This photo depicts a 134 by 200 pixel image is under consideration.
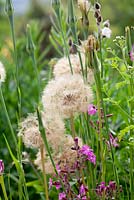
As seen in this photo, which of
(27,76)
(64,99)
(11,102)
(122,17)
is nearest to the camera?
(64,99)

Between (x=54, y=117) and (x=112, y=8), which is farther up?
(x=112, y=8)

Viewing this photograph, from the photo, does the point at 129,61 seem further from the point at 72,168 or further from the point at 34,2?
the point at 34,2

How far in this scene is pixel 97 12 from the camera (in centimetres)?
96

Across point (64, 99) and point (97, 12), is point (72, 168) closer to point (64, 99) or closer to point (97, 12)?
point (64, 99)

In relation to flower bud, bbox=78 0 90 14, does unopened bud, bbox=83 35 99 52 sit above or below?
below

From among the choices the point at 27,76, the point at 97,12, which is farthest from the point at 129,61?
the point at 27,76

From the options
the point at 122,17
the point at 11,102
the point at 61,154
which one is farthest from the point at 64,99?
the point at 122,17

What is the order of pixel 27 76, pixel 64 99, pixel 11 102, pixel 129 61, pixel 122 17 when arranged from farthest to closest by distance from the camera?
pixel 122 17 → pixel 27 76 → pixel 11 102 → pixel 129 61 → pixel 64 99

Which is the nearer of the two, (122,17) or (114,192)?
(114,192)

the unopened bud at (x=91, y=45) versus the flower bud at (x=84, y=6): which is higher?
the flower bud at (x=84, y=6)

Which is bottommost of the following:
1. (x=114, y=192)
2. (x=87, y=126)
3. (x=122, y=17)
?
(x=114, y=192)

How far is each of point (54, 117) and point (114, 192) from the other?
0.63ft

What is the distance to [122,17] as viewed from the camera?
9758mm

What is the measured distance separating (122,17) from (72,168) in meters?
8.94
